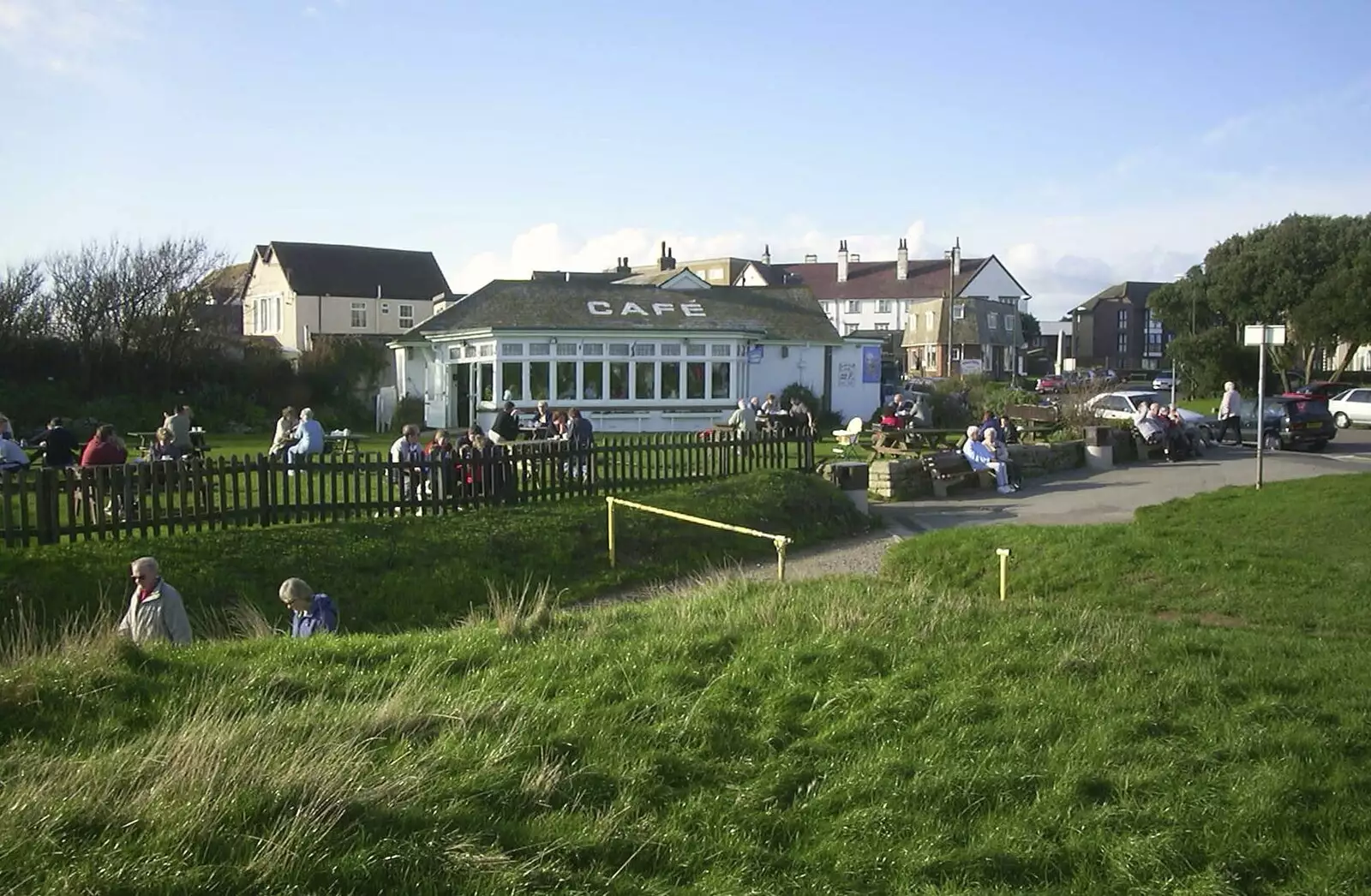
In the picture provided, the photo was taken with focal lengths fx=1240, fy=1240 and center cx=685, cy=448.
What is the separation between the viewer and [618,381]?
111 ft

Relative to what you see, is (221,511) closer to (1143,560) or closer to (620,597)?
(620,597)

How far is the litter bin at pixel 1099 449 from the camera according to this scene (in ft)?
82.9

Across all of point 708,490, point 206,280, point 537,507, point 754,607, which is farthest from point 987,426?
point 206,280

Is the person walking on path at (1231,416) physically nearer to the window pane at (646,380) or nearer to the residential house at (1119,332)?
the window pane at (646,380)

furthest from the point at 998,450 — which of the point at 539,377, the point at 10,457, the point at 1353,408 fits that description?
the point at 1353,408

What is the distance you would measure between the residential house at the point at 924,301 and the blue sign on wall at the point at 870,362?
43643mm

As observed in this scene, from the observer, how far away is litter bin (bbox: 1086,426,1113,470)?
2527 centimetres

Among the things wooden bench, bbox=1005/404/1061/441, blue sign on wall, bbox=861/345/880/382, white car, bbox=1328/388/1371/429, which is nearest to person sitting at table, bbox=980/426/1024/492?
wooden bench, bbox=1005/404/1061/441

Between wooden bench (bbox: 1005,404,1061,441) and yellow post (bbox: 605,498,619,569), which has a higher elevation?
wooden bench (bbox: 1005,404,1061,441)

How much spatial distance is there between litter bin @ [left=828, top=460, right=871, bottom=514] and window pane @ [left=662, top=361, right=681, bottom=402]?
15520mm

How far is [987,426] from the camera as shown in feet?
71.8

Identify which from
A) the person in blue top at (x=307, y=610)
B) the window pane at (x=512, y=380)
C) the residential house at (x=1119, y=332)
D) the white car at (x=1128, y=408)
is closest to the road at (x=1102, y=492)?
the white car at (x=1128, y=408)

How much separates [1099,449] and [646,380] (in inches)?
517

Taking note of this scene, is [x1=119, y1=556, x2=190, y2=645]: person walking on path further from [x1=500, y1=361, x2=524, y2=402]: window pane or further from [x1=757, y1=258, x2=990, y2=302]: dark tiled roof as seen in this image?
[x1=757, y1=258, x2=990, y2=302]: dark tiled roof
